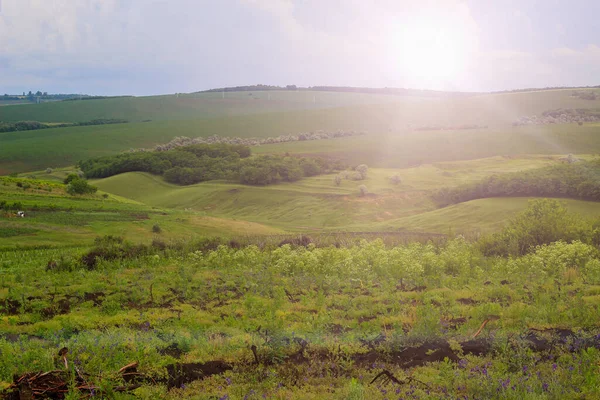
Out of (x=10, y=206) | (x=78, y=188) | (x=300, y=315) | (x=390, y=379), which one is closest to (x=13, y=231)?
(x=10, y=206)

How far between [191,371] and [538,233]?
12.1 metres

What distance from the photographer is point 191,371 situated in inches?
235

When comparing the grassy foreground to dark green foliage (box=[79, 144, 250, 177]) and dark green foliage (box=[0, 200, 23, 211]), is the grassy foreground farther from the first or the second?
dark green foliage (box=[79, 144, 250, 177])

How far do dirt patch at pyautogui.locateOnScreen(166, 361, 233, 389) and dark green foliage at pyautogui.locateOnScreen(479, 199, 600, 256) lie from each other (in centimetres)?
1044

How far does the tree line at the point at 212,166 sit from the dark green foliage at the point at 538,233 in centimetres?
4222

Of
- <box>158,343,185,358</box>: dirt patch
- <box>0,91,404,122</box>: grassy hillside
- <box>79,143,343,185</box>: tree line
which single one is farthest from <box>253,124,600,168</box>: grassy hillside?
<box>0,91,404,122</box>: grassy hillside

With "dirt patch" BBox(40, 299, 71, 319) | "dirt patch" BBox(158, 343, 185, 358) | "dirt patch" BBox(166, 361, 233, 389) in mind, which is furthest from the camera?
"dirt patch" BBox(40, 299, 71, 319)

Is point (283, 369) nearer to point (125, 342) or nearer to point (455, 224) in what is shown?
point (125, 342)

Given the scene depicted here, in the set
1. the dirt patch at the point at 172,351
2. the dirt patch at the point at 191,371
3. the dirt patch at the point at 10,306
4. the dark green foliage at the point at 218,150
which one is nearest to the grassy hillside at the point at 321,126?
the dark green foliage at the point at 218,150

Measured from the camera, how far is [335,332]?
751 cm

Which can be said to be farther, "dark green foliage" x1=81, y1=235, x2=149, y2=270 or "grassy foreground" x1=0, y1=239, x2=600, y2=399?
"dark green foliage" x1=81, y1=235, x2=149, y2=270

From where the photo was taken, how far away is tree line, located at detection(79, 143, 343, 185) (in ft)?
189

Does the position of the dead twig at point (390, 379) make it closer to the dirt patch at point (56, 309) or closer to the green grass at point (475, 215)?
the dirt patch at point (56, 309)

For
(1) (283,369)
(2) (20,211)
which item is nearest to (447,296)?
(1) (283,369)
